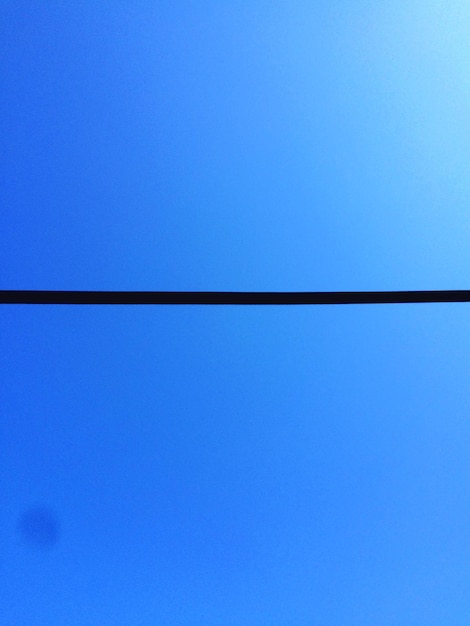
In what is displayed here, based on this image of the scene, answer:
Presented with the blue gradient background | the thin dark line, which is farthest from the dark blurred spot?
the thin dark line

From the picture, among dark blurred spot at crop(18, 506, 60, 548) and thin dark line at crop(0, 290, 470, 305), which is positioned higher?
thin dark line at crop(0, 290, 470, 305)

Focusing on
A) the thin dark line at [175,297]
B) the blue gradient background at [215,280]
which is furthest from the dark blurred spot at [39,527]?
the thin dark line at [175,297]

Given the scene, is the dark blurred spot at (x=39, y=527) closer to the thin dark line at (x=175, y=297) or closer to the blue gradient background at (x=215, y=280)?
the blue gradient background at (x=215, y=280)

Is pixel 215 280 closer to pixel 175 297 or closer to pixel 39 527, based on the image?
pixel 175 297

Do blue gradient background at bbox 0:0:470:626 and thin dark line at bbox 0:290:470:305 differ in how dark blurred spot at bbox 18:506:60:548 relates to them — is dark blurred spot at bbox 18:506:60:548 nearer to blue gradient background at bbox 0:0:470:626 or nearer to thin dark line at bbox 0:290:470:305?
blue gradient background at bbox 0:0:470:626

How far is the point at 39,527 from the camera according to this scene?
749 mm

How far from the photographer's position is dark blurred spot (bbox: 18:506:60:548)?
749 millimetres

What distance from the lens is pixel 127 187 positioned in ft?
2.45

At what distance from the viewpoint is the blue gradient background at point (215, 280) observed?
741mm

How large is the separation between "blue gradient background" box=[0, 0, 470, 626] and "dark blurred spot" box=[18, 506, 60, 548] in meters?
0.02

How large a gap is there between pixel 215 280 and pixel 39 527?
0.55m

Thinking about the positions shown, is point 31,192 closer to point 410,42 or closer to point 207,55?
point 207,55

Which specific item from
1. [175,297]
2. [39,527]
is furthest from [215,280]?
[39,527]

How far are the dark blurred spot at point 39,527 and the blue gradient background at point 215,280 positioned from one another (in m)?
0.02
